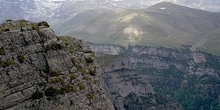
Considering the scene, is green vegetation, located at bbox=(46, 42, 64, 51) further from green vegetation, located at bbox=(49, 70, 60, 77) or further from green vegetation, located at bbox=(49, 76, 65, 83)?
green vegetation, located at bbox=(49, 76, 65, 83)

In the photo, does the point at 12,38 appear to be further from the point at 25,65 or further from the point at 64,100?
the point at 64,100

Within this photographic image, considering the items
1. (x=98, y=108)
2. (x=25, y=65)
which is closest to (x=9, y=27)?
(x=25, y=65)

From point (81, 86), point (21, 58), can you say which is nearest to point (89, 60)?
point (81, 86)

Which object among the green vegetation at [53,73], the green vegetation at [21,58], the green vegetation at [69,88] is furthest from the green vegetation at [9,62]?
the green vegetation at [69,88]

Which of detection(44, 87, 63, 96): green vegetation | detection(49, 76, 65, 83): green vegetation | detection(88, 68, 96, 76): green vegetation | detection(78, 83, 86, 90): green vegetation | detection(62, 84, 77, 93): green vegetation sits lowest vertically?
detection(88, 68, 96, 76): green vegetation

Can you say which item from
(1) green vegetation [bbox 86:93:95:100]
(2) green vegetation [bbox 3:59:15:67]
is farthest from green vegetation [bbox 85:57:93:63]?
(2) green vegetation [bbox 3:59:15:67]

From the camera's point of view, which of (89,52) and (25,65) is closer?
(25,65)

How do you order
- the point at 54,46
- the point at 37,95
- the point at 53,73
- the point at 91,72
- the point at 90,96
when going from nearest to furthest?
1. the point at 37,95
2. the point at 53,73
3. the point at 54,46
4. the point at 90,96
5. the point at 91,72

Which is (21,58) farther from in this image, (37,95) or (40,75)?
(37,95)

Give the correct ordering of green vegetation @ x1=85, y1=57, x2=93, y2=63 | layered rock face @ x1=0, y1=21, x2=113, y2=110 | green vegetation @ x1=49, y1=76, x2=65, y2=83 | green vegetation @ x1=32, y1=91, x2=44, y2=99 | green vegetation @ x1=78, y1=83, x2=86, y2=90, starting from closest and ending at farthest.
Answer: layered rock face @ x1=0, y1=21, x2=113, y2=110 < green vegetation @ x1=32, y1=91, x2=44, y2=99 < green vegetation @ x1=49, y1=76, x2=65, y2=83 < green vegetation @ x1=78, y1=83, x2=86, y2=90 < green vegetation @ x1=85, y1=57, x2=93, y2=63
